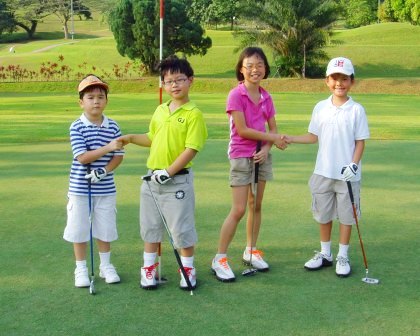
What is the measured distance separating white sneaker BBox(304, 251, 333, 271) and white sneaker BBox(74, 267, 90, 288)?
5.08 feet

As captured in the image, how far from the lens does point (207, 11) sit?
5997 cm

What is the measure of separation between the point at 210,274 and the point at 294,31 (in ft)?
97.0

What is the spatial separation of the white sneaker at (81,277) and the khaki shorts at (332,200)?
67.7 inches

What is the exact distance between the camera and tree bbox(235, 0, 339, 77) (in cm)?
3222

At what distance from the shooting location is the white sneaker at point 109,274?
4.16 metres

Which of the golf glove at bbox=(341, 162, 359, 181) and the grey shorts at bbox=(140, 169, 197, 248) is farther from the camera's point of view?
the golf glove at bbox=(341, 162, 359, 181)

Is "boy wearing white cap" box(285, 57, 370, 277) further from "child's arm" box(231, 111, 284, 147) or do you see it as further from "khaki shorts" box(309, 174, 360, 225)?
"child's arm" box(231, 111, 284, 147)

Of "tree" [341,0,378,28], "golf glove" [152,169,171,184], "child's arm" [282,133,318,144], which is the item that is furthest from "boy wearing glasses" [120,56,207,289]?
"tree" [341,0,378,28]

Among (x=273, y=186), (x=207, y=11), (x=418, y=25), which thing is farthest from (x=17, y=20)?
(x=273, y=186)

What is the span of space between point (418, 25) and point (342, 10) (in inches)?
823

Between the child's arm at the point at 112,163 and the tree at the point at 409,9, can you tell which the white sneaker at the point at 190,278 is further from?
the tree at the point at 409,9

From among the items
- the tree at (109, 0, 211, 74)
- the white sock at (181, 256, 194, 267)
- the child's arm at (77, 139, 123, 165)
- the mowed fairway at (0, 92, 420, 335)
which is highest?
the tree at (109, 0, 211, 74)

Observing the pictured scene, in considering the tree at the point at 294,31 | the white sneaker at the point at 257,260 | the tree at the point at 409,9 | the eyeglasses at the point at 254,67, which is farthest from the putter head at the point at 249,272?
the tree at the point at 409,9

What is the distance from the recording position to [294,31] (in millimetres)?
32531
